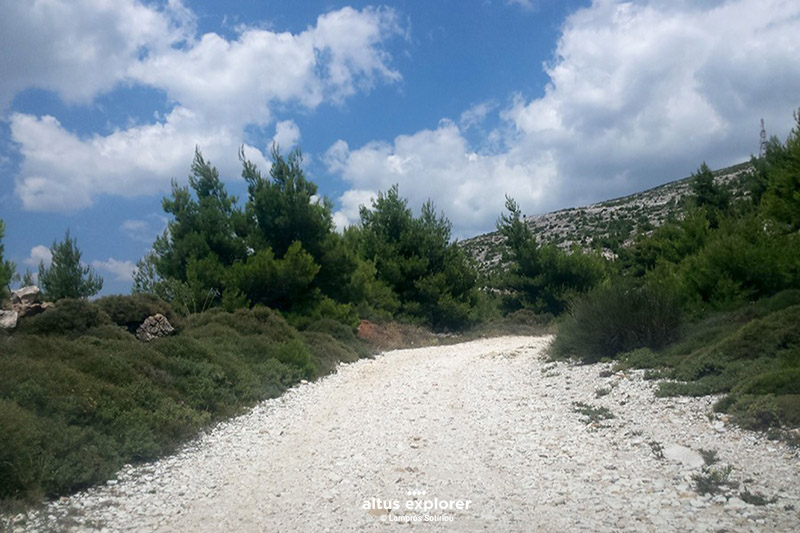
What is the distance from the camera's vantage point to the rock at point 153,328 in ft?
48.9

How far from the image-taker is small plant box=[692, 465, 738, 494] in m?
5.56

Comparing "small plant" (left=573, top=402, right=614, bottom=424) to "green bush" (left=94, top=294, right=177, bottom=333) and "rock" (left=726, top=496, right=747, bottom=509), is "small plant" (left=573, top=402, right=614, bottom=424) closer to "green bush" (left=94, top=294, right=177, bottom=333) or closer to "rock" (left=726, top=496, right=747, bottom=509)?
"rock" (left=726, top=496, right=747, bottom=509)

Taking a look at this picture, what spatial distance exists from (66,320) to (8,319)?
4.14ft

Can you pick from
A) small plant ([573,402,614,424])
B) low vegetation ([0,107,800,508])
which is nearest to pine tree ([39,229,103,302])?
low vegetation ([0,107,800,508])

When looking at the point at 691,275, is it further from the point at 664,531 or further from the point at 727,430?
the point at 664,531

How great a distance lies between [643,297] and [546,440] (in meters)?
7.51

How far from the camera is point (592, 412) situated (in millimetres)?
9156

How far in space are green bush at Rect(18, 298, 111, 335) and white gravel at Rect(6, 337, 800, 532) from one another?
565 cm

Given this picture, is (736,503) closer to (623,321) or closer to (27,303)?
(623,321)

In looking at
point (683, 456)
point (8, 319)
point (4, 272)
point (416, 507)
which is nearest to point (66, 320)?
point (8, 319)

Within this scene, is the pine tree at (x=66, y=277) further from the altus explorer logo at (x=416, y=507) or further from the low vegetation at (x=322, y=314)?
the altus explorer logo at (x=416, y=507)

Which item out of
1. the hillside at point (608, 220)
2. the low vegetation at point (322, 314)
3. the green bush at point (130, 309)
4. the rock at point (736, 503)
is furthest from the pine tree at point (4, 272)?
the hillside at point (608, 220)

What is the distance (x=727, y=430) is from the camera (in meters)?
7.26

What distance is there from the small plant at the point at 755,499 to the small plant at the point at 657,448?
1.39m
